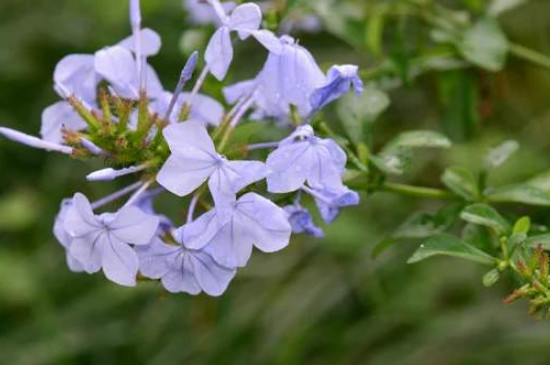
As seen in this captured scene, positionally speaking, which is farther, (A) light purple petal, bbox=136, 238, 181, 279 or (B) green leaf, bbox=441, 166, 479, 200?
(B) green leaf, bbox=441, 166, 479, 200

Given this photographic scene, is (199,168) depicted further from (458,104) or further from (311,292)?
(311,292)

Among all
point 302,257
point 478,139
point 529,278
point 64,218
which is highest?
point 529,278

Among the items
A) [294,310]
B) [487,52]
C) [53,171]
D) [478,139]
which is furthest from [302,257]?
[487,52]

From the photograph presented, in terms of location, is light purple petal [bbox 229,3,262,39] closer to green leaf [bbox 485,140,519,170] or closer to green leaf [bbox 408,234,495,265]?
green leaf [bbox 408,234,495,265]

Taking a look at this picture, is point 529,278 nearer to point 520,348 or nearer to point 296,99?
point 296,99

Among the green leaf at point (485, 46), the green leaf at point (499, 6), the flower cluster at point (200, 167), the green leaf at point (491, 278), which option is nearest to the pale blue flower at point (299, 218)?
the flower cluster at point (200, 167)

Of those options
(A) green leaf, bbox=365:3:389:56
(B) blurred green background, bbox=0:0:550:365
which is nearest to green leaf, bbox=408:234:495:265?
(A) green leaf, bbox=365:3:389:56
